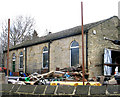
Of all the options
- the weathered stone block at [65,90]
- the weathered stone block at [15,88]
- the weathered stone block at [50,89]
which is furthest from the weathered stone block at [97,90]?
the weathered stone block at [15,88]

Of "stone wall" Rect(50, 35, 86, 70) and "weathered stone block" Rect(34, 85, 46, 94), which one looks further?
"stone wall" Rect(50, 35, 86, 70)

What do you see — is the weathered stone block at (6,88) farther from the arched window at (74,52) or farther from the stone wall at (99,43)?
the arched window at (74,52)

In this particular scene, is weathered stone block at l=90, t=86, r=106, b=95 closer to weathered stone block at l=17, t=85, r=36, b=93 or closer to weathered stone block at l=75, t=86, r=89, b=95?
weathered stone block at l=75, t=86, r=89, b=95

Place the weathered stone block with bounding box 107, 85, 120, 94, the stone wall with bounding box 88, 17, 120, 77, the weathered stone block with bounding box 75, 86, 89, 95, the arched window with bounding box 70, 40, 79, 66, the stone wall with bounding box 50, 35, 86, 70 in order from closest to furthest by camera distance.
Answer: the weathered stone block with bounding box 107, 85, 120, 94, the weathered stone block with bounding box 75, 86, 89, 95, the stone wall with bounding box 88, 17, 120, 77, the arched window with bounding box 70, 40, 79, 66, the stone wall with bounding box 50, 35, 86, 70

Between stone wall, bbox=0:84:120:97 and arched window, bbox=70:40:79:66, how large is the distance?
14605 millimetres

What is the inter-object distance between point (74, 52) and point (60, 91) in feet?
50.2

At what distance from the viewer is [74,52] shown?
17844 millimetres

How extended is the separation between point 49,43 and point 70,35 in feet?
11.4

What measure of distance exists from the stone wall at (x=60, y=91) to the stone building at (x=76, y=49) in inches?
531

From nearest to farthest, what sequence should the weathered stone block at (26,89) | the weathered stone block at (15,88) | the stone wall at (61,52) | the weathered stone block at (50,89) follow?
the weathered stone block at (50,89) → the weathered stone block at (26,89) → the weathered stone block at (15,88) → the stone wall at (61,52)

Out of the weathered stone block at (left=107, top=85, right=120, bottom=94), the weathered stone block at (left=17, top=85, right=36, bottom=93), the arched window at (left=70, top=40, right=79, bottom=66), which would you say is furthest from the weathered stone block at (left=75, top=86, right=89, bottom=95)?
the arched window at (left=70, top=40, right=79, bottom=66)

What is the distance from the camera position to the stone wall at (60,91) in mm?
2381

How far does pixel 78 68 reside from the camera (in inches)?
632

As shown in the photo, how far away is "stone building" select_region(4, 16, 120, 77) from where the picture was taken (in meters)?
16.5
